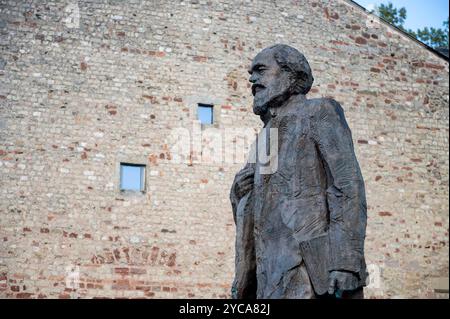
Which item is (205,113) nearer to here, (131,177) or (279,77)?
(131,177)

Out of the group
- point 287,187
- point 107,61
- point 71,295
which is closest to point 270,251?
point 287,187

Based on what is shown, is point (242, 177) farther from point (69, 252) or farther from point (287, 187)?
point (69, 252)

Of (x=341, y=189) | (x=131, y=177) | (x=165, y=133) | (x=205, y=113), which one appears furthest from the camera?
(x=205, y=113)

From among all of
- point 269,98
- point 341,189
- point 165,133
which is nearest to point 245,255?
point 341,189

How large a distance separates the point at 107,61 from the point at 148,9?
119 cm

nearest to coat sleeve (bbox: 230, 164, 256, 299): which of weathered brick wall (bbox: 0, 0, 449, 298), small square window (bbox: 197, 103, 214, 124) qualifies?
weathered brick wall (bbox: 0, 0, 449, 298)

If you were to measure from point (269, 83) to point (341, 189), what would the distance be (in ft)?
3.13

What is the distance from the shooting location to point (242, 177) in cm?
637

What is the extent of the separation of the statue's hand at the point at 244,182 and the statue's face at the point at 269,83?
0.41 meters

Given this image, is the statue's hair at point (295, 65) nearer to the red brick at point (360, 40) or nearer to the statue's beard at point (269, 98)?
the statue's beard at point (269, 98)

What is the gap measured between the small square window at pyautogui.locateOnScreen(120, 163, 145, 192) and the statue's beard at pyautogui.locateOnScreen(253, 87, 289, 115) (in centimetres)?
990

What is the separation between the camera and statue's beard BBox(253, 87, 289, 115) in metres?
6.27

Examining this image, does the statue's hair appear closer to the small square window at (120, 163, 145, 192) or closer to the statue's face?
the statue's face

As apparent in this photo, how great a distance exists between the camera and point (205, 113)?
659 inches
